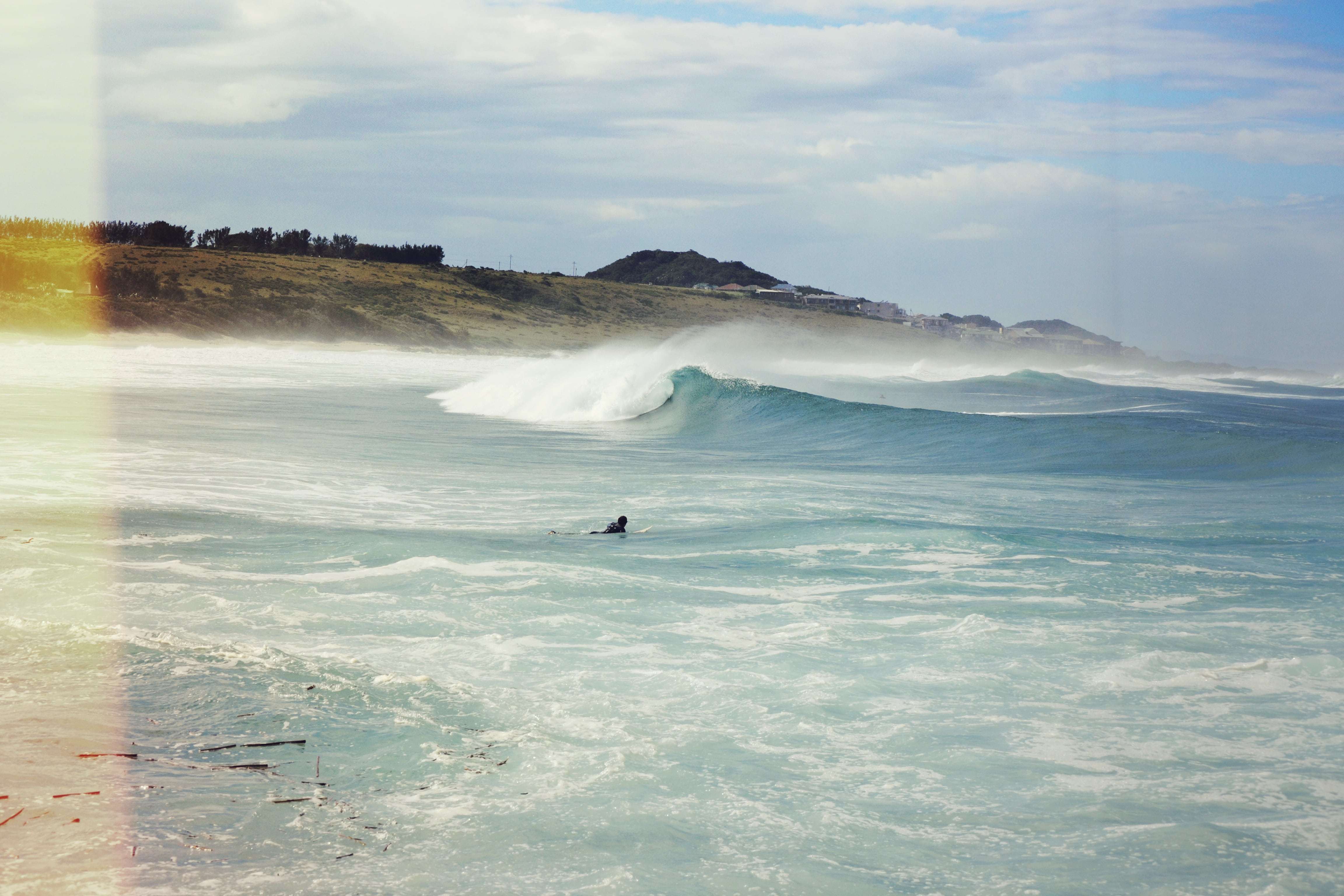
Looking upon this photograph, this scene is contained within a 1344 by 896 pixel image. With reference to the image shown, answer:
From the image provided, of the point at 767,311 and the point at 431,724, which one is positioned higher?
the point at 767,311

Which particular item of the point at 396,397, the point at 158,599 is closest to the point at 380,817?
the point at 158,599

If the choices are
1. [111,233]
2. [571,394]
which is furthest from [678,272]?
[571,394]

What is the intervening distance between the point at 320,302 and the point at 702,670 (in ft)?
218

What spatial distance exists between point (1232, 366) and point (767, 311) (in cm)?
4071

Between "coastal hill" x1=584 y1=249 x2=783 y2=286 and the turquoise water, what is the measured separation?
146521mm

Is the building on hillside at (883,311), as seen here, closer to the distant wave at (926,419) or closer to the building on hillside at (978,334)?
the building on hillside at (978,334)

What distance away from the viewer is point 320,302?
222 feet

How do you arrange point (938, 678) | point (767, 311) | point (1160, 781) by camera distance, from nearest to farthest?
point (1160, 781), point (938, 678), point (767, 311)

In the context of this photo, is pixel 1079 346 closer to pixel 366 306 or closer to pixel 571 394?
pixel 366 306

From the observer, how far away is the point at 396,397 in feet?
96.5

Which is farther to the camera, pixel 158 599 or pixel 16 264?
pixel 16 264

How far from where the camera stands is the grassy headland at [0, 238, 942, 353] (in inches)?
2216

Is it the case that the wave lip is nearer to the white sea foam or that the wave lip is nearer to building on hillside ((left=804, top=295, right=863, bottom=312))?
the white sea foam

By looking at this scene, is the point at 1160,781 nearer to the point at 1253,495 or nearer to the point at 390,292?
the point at 1253,495
